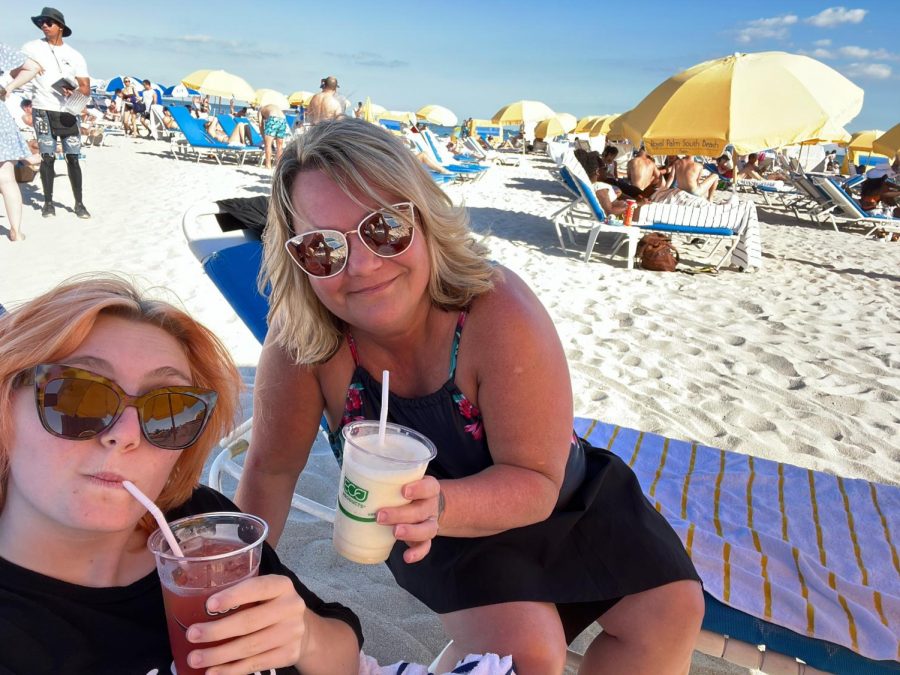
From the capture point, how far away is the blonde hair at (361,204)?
1532 millimetres

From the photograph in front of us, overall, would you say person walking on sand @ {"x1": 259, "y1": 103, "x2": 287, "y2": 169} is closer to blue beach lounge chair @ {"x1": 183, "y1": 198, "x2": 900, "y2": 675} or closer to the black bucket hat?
the black bucket hat

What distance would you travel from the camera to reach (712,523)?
237 centimetres

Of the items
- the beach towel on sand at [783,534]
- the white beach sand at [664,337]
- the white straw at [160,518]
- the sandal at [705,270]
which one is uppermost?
the white straw at [160,518]

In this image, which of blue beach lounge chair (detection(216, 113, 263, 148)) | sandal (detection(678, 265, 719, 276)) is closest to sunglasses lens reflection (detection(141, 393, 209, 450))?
sandal (detection(678, 265, 719, 276))

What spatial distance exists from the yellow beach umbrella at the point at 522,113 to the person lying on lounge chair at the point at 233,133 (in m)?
15.2

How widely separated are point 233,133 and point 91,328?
19.0 m

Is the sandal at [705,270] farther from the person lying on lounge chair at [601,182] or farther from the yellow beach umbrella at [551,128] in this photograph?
the yellow beach umbrella at [551,128]

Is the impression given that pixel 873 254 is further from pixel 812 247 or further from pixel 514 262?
pixel 514 262

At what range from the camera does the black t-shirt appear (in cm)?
99

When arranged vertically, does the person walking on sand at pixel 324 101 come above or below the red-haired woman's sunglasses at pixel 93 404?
above

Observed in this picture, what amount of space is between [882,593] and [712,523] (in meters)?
0.54

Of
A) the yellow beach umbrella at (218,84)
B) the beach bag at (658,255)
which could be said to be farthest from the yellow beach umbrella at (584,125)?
the beach bag at (658,255)

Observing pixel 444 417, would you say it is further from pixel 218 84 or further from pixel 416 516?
pixel 218 84

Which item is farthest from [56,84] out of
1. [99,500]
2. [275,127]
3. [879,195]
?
[879,195]
